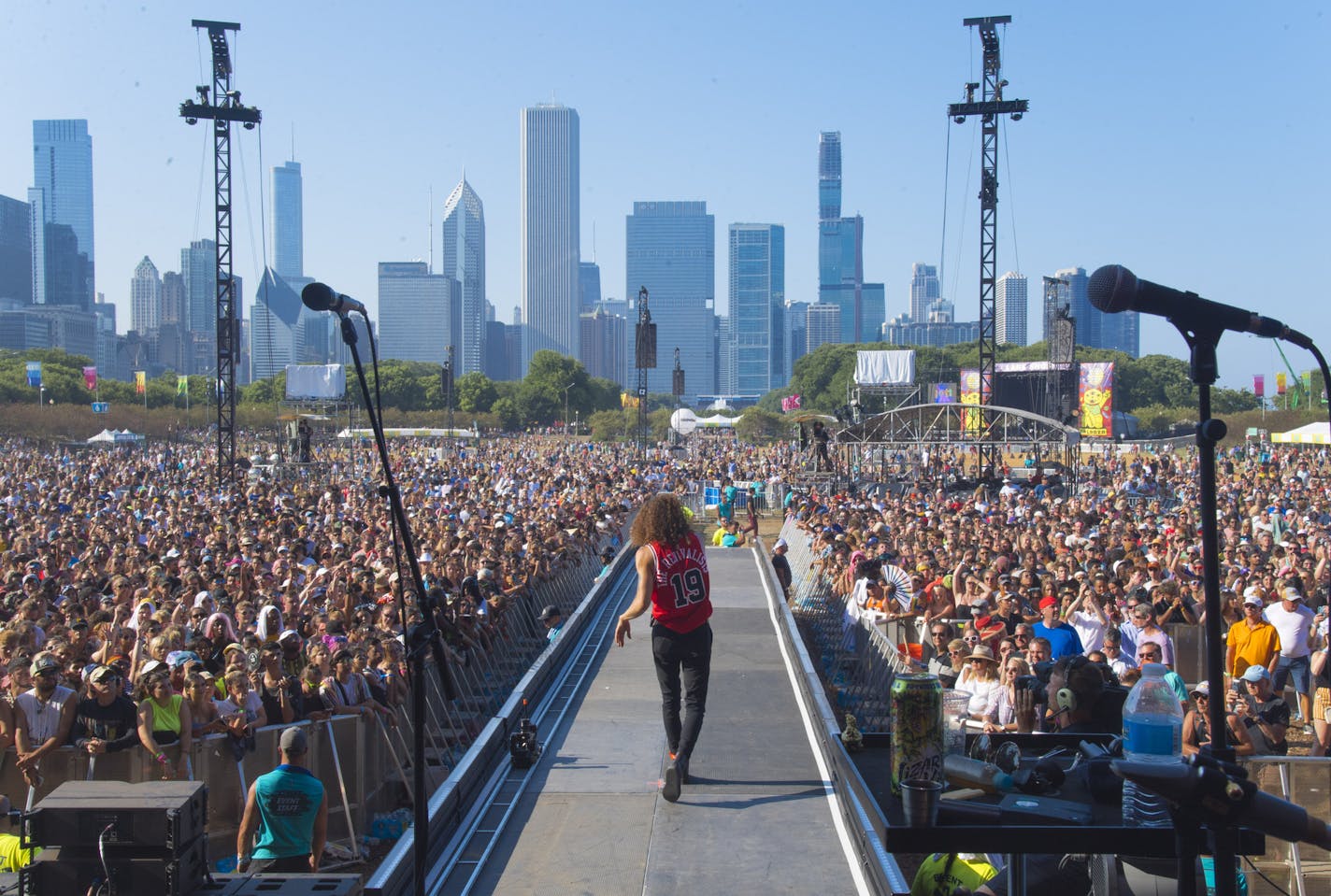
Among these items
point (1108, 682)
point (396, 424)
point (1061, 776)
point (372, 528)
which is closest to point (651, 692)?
point (1108, 682)

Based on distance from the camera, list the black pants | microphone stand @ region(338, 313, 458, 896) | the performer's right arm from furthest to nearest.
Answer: the black pants < the performer's right arm < microphone stand @ region(338, 313, 458, 896)

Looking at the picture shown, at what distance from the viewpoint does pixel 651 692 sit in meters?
10.4

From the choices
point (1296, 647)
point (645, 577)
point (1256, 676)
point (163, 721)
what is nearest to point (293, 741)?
point (163, 721)

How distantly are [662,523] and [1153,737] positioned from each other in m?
3.70

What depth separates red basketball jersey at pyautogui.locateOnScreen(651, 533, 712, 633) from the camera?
22.3ft

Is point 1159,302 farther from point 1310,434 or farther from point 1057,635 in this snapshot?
point 1310,434

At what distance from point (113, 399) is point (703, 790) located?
372 ft

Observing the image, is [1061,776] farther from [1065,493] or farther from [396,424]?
[396,424]

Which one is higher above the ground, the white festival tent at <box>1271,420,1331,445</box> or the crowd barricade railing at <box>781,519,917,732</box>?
the white festival tent at <box>1271,420,1331,445</box>

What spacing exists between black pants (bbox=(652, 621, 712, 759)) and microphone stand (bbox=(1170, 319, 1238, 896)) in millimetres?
3823

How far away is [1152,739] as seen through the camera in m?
3.42

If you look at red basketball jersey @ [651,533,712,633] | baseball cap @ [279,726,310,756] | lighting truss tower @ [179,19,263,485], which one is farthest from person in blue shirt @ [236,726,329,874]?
lighting truss tower @ [179,19,263,485]

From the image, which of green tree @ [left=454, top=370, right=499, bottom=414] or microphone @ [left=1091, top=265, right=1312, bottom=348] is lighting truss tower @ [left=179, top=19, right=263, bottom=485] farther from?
green tree @ [left=454, top=370, right=499, bottom=414]

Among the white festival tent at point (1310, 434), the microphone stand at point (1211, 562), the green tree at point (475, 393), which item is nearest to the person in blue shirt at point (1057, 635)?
the microphone stand at point (1211, 562)
